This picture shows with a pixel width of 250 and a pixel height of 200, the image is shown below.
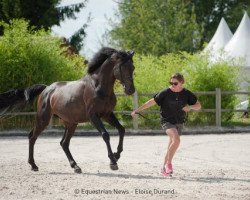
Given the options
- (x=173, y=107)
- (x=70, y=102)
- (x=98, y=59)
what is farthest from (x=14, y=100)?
(x=173, y=107)

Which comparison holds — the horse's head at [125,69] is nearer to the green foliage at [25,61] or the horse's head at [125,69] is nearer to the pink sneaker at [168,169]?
the pink sneaker at [168,169]

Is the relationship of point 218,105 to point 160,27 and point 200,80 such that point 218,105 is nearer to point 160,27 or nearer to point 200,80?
point 200,80

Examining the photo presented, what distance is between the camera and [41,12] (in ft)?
98.4

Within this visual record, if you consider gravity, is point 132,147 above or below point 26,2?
below

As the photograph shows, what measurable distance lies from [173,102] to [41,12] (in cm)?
2213

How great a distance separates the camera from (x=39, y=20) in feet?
98.5

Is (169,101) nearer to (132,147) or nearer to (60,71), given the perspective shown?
(132,147)

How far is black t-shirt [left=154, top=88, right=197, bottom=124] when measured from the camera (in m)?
9.02

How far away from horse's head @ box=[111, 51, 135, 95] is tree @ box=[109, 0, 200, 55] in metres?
35.5

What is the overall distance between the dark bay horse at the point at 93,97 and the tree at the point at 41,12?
52.2 ft

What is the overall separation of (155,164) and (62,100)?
84.9 inches

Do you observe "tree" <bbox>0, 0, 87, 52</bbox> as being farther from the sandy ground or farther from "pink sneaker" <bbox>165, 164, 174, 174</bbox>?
"pink sneaker" <bbox>165, 164, 174, 174</bbox>

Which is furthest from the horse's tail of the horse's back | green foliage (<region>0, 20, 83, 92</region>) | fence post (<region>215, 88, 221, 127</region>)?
fence post (<region>215, 88, 221, 127</region>)


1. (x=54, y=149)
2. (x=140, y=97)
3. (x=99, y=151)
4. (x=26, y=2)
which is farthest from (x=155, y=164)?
(x=26, y=2)
